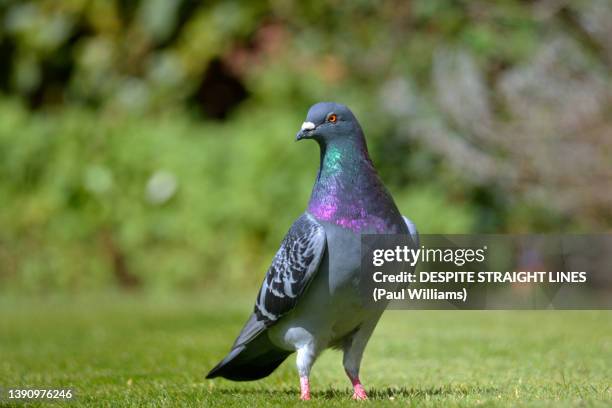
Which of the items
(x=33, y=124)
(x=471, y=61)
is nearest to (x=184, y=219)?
(x=33, y=124)

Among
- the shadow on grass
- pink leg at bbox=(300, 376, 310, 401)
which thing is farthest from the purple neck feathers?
the shadow on grass

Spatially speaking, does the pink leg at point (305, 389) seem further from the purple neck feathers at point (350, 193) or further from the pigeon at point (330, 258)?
the purple neck feathers at point (350, 193)

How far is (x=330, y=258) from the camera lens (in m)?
4.32

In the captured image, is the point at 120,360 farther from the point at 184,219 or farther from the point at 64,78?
the point at 64,78

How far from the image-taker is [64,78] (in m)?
15.5

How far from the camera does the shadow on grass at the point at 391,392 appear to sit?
15.4 ft

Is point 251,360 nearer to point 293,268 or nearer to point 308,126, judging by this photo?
point 293,268

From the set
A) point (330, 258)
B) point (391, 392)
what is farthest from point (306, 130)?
point (391, 392)

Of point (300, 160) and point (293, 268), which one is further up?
point (300, 160)

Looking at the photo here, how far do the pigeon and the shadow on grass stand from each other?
225 mm

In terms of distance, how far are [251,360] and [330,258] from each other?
89 cm

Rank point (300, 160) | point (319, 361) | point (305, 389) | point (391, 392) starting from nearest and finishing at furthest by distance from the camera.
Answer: point (305, 389) → point (391, 392) → point (319, 361) → point (300, 160)

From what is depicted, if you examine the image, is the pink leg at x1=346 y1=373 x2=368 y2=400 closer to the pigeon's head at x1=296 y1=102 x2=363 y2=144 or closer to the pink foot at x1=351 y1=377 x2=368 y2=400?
the pink foot at x1=351 y1=377 x2=368 y2=400

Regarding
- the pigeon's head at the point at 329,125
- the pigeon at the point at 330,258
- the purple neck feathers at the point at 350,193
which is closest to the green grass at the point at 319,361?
the pigeon at the point at 330,258
